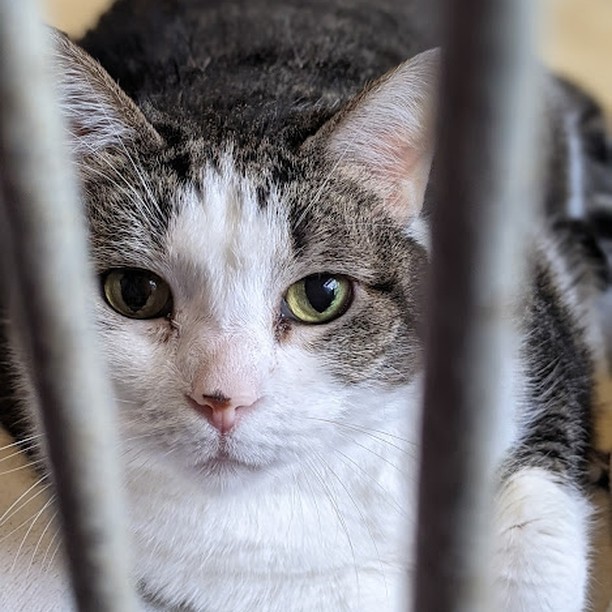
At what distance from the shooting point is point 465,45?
0.30 m

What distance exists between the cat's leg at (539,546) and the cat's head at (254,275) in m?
0.17

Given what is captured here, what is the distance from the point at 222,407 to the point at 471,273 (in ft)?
1.30

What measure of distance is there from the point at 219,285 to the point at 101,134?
22 centimetres

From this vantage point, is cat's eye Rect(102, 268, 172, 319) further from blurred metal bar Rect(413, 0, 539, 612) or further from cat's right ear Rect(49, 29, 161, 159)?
blurred metal bar Rect(413, 0, 539, 612)

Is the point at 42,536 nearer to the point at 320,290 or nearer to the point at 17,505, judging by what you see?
the point at 17,505

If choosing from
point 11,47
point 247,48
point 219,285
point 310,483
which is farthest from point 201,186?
point 247,48

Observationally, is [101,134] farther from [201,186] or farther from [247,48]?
[247,48]

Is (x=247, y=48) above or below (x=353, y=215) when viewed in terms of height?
above

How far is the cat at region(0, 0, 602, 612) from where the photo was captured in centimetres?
74

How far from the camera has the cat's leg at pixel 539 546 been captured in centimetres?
85

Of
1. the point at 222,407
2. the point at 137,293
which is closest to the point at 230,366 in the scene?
the point at 222,407

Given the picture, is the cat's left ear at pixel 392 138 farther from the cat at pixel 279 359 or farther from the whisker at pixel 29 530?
the whisker at pixel 29 530

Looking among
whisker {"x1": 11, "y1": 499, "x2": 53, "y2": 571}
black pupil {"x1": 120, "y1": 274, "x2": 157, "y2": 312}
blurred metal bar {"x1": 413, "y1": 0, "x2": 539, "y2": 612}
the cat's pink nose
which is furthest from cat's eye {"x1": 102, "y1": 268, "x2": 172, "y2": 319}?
blurred metal bar {"x1": 413, "y1": 0, "x2": 539, "y2": 612}

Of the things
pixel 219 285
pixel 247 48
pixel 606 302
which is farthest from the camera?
pixel 606 302
